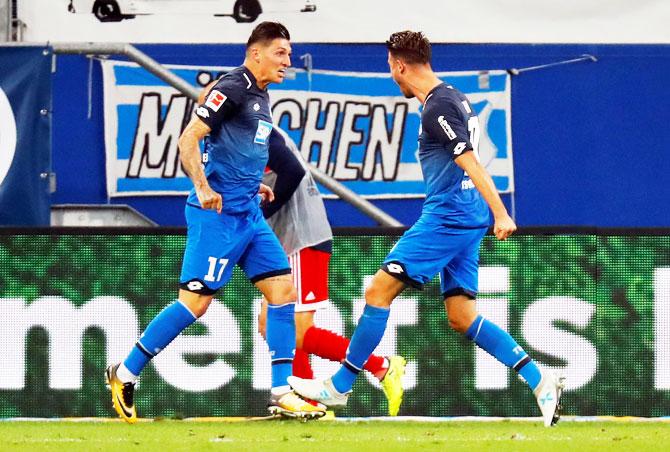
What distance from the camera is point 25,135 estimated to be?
34.8ft

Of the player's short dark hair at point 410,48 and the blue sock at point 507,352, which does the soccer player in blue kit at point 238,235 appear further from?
the blue sock at point 507,352

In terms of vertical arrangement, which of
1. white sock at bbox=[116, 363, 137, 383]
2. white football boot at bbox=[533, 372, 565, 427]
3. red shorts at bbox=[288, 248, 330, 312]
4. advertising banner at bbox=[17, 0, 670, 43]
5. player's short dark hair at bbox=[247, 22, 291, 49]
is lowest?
white football boot at bbox=[533, 372, 565, 427]

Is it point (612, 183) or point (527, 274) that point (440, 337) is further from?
point (612, 183)

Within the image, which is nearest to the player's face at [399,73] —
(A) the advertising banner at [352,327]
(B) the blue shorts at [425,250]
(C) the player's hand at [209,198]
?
(B) the blue shorts at [425,250]

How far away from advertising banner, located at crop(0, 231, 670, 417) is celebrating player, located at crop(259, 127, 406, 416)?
0.97 ft

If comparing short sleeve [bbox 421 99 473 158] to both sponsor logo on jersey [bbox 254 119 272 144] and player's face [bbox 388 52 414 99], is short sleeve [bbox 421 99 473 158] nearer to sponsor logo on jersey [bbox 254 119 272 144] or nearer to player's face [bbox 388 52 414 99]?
player's face [bbox 388 52 414 99]

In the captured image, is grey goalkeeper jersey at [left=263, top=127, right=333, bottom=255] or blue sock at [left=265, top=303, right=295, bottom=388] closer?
blue sock at [left=265, top=303, right=295, bottom=388]

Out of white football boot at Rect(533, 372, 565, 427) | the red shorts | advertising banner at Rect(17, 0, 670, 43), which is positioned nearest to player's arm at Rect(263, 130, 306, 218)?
the red shorts

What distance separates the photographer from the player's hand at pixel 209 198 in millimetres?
8211

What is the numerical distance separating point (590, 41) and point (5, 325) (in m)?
5.52

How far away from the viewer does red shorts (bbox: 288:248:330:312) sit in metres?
9.11

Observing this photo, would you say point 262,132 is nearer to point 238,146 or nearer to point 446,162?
point 238,146

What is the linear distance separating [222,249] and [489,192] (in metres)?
1.40

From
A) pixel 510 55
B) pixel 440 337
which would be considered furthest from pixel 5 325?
pixel 510 55
